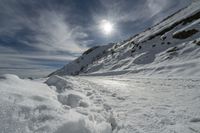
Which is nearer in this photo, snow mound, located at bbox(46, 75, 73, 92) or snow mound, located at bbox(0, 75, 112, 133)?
snow mound, located at bbox(0, 75, 112, 133)

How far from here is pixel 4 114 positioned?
8.89 ft

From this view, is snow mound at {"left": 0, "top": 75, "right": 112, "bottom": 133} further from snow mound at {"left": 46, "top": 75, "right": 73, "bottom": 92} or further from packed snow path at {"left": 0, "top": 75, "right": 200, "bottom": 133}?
snow mound at {"left": 46, "top": 75, "right": 73, "bottom": 92}

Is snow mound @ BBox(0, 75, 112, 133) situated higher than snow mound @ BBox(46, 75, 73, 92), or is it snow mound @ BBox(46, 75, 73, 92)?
snow mound @ BBox(46, 75, 73, 92)

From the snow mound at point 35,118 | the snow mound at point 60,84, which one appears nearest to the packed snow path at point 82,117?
the snow mound at point 35,118

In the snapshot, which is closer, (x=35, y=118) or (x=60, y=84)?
(x=35, y=118)

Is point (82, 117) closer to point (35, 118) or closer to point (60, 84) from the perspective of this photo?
point (35, 118)

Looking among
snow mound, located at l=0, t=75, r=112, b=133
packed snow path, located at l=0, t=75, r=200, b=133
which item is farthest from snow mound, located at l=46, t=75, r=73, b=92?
snow mound, located at l=0, t=75, r=112, b=133

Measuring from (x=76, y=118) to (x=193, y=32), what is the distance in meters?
26.7

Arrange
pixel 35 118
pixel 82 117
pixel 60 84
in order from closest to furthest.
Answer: pixel 35 118 → pixel 82 117 → pixel 60 84

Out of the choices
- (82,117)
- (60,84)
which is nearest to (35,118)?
(82,117)

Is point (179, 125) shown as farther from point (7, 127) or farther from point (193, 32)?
point (193, 32)

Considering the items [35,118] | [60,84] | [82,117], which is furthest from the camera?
[60,84]

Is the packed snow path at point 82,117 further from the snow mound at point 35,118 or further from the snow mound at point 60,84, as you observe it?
the snow mound at point 60,84

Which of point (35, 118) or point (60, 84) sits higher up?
point (60, 84)
